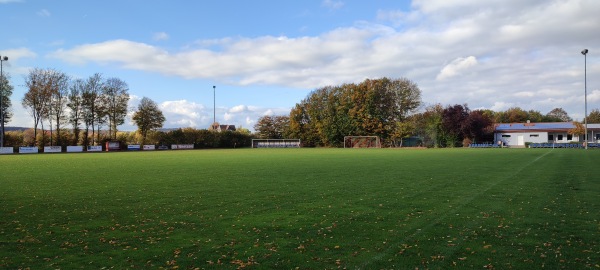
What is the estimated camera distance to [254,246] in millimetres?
6621

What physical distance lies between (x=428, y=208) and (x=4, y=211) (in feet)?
34.9

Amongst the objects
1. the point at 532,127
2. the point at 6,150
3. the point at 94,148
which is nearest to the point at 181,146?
the point at 94,148

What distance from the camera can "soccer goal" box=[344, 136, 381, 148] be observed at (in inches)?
2918

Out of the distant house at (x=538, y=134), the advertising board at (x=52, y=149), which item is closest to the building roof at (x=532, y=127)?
the distant house at (x=538, y=134)

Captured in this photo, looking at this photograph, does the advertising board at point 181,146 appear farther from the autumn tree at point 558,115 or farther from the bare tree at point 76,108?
the autumn tree at point 558,115

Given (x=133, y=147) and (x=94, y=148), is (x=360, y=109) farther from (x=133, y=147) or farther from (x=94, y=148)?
(x=94, y=148)

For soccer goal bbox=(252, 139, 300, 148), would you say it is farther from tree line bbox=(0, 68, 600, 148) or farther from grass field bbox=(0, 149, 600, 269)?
grass field bbox=(0, 149, 600, 269)

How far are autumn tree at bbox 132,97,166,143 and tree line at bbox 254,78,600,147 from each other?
26.8 m

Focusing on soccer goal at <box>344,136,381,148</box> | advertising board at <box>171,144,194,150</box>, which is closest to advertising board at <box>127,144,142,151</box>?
advertising board at <box>171,144,194,150</box>

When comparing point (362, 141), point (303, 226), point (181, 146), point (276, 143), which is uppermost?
point (362, 141)

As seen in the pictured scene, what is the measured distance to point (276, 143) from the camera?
274ft

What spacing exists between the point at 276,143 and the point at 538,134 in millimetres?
51699

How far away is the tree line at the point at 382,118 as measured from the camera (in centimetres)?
6931

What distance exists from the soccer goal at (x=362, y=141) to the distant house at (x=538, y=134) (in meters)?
24.6
